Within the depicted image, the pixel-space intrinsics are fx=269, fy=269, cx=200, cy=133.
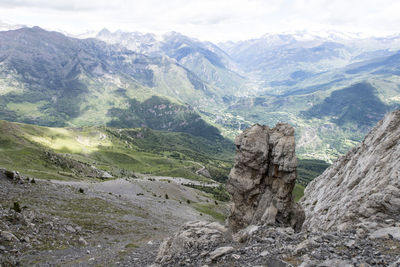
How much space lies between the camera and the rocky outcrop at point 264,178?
35281mm

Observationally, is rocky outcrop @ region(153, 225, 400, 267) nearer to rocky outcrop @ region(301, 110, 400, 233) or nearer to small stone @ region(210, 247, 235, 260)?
small stone @ region(210, 247, 235, 260)

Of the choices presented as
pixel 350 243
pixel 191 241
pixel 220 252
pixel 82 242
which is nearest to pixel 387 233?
pixel 350 243

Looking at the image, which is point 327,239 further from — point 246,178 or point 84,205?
point 84,205

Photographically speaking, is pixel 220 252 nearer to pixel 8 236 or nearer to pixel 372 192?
pixel 372 192

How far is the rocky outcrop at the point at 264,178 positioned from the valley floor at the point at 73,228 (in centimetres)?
1403

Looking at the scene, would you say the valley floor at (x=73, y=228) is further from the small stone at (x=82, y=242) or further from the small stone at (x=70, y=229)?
the small stone at (x=70, y=229)

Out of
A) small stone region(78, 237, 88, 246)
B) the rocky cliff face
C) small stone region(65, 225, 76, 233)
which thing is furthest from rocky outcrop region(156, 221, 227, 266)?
small stone region(65, 225, 76, 233)

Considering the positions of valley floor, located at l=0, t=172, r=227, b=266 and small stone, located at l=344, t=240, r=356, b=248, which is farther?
valley floor, located at l=0, t=172, r=227, b=266

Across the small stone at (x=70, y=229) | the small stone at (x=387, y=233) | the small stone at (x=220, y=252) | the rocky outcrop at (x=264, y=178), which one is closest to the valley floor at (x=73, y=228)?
the small stone at (x=70, y=229)

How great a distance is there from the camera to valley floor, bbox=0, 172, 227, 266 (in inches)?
1303

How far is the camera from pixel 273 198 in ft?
118

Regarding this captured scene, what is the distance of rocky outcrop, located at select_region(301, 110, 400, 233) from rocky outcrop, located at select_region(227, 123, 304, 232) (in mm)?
6378

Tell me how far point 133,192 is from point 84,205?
145 feet

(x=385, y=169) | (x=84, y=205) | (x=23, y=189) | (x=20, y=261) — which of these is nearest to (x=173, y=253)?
(x=20, y=261)
